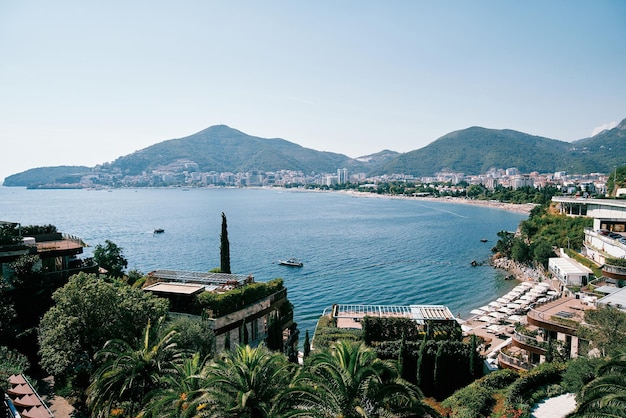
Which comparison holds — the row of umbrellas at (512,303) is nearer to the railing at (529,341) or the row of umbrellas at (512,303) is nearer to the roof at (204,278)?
the railing at (529,341)

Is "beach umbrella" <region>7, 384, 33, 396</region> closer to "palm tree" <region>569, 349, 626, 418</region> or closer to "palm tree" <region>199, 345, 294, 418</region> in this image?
"palm tree" <region>199, 345, 294, 418</region>

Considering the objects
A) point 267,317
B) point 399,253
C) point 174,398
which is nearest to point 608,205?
point 399,253

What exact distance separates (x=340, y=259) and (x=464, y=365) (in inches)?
1583

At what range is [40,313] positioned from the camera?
17.3 meters

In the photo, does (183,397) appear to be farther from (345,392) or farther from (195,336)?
(195,336)

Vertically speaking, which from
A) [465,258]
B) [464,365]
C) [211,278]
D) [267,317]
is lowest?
[465,258]

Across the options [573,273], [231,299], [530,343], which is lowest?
[530,343]

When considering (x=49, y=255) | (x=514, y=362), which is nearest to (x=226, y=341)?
(x=49, y=255)

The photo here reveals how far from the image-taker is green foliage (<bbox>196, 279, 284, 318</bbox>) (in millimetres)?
16062

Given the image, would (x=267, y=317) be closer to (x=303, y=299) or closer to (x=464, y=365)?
(x=464, y=365)

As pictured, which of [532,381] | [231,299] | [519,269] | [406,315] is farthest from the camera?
[519,269]

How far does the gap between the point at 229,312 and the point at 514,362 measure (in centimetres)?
1379

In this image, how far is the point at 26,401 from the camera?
11.6 m

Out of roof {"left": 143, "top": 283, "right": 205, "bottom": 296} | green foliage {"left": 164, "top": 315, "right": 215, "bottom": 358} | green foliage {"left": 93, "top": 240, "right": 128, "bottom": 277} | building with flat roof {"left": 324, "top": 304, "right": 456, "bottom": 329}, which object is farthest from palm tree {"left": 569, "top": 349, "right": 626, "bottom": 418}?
green foliage {"left": 93, "top": 240, "right": 128, "bottom": 277}
